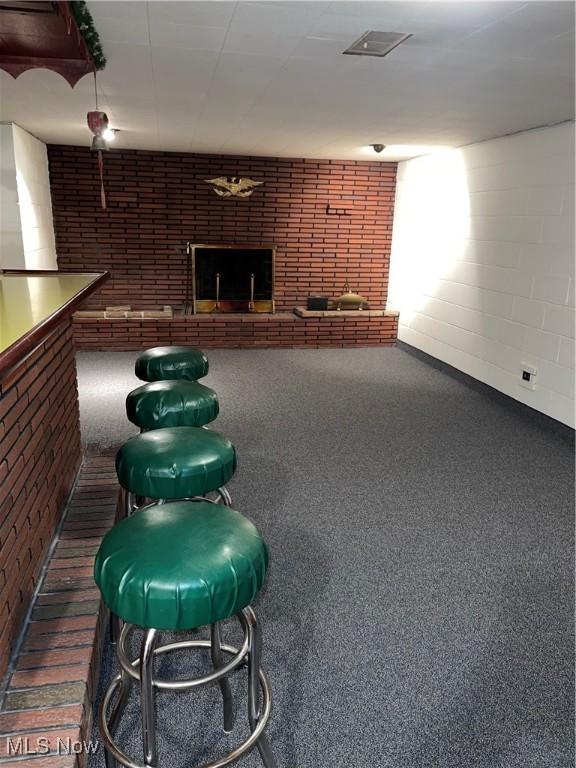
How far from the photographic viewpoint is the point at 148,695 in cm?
132

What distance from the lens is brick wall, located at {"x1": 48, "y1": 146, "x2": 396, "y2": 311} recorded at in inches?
278

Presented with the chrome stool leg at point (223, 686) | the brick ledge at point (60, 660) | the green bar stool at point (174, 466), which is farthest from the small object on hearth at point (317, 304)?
the chrome stool leg at point (223, 686)

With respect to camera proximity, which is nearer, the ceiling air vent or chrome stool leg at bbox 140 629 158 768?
chrome stool leg at bbox 140 629 158 768

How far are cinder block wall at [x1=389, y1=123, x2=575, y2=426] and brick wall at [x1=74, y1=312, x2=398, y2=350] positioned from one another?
670 mm

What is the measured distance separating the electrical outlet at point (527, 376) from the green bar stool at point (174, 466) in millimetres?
3687

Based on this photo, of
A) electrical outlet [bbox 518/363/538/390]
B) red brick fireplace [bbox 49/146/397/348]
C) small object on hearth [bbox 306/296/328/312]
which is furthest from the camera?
small object on hearth [bbox 306/296/328/312]

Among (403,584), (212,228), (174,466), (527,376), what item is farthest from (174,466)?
(212,228)

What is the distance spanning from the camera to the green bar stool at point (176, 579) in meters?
1.22

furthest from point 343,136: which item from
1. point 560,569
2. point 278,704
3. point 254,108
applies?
point 278,704

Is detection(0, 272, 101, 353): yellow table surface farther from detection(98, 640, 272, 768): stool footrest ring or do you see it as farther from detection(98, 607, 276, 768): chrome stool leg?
detection(98, 640, 272, 768): stool footrest ring

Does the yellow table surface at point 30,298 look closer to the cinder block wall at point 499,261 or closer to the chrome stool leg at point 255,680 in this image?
the chrome stool leg at point 255,680

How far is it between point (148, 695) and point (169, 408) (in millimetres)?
1259

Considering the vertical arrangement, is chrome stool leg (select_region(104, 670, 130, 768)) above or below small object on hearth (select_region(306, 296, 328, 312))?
below

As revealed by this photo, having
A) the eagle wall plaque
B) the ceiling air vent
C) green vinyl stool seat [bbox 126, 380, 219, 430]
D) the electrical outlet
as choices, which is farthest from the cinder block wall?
green vinyl stool seat [bbox 126, 380, 219, 430]
